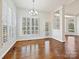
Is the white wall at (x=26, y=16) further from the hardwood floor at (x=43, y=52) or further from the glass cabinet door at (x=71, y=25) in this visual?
the glass cabinet door at (x=71, y=25)

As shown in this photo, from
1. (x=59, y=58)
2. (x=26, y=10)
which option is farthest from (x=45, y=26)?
(x=59, y=58)

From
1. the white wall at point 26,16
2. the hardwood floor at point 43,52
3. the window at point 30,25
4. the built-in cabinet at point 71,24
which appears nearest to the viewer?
the hardwood floor at point 43,52

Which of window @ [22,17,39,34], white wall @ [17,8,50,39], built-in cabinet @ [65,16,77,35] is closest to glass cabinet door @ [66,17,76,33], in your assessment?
built-in cabinet @ [65,16,77,35]

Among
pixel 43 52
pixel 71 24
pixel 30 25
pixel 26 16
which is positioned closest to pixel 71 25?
pixel 71 24

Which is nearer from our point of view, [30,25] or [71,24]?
[30,25]

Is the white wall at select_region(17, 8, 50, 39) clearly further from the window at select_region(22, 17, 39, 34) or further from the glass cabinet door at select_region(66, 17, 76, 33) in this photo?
the glass cabinet door at select_region(66, 17, 76, 33)

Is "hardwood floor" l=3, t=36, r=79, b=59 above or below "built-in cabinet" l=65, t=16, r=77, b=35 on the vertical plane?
below

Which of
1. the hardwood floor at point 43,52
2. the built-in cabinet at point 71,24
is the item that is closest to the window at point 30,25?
the hardwood floor at point 43,52

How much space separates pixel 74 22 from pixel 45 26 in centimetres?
556

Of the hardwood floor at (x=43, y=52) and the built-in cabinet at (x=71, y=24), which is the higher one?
the built-in cabinet at (x=71, y=24)

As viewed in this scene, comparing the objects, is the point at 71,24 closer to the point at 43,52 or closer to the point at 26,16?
the point at 26,16

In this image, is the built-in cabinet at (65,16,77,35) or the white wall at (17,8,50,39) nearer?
the white wall at (17,8,50,39)

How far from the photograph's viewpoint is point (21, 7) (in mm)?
9055

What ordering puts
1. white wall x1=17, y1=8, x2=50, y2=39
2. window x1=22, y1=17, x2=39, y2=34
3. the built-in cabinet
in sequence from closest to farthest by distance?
white wall x1=17, y1=8, x2=50, y2=39
window x1=22, y1=17, x2=39, y2=34
the built-in cabinet
